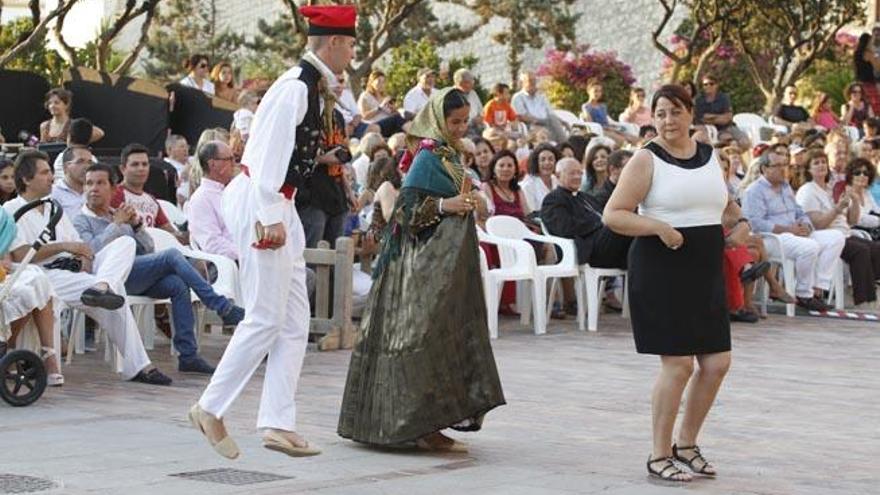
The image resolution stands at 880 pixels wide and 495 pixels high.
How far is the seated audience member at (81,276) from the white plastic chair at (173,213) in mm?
3169

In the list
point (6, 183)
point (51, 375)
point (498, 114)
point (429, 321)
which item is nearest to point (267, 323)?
point (429, 321)

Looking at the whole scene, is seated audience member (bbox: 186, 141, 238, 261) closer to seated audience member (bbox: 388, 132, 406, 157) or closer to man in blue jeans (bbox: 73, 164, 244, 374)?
man in blue jeans (bbox: 73, 164, 244, 374)

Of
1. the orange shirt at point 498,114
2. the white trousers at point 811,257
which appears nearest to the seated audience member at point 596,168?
the white trousers at point 811,257

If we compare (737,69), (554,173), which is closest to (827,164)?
(554,173)

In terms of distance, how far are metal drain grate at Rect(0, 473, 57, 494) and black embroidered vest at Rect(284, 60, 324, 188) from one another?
172 cm

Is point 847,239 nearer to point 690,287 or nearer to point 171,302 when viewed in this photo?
point 171,302

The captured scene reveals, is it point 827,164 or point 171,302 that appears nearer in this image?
point 171,302

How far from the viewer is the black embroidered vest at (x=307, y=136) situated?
30.2 ft

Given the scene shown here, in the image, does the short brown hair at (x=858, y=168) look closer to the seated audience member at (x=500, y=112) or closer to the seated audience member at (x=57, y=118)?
the seated audience member at (x=500, y=112)

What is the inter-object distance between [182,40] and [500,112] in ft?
75.0

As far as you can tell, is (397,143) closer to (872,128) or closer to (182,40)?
(872,128)

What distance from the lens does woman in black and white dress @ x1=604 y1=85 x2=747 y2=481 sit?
8.93 meters

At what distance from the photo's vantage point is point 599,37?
166 feet

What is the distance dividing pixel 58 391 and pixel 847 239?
9617mm
